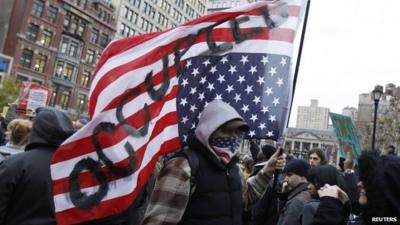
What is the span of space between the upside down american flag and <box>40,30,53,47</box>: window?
4834 cm

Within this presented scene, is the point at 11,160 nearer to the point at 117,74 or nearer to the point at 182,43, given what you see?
the point at 117,74

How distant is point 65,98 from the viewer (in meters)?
52.0

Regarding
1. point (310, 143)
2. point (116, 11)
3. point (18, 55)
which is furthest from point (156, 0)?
point (310, 143)

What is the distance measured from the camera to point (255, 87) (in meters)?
A: 4.11

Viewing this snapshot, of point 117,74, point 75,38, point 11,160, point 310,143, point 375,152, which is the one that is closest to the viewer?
point 375,152

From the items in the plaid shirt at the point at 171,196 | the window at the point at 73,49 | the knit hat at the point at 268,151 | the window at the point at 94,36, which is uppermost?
the window at the point at 94,36

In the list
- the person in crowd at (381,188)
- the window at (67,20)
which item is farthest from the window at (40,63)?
the person in crowd at (381,188)

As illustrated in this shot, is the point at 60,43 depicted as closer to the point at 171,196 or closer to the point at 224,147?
the point at 224,147

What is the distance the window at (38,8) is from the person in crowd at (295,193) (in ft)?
157

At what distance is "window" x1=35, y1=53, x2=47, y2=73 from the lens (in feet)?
156

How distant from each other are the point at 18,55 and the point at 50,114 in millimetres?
46002

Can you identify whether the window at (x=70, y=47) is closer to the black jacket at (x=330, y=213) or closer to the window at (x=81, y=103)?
the window at (x=81, y=103)

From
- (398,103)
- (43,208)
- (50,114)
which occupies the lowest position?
(43,208)

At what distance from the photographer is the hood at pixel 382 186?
93.7 inches
